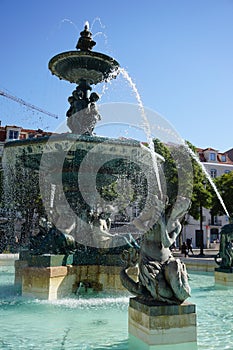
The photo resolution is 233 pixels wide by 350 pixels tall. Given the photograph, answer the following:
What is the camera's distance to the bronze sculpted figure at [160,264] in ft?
14.9

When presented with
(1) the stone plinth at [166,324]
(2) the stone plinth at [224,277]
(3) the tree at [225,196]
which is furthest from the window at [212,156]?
(1) the stone plinth at [166,324]

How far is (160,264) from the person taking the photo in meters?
4.94

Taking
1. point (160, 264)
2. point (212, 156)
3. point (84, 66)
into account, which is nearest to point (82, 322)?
point (160, 264)

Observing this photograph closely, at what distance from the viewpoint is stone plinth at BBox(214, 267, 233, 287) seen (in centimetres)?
1038

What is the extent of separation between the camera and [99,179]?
10.7m

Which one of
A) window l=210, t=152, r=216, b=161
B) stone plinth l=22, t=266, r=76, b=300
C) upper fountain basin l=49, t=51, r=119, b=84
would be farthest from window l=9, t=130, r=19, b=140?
stone plinth l=22, t=266, r=76, b=300

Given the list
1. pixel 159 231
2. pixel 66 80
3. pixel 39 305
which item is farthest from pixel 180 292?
pixel 66 80

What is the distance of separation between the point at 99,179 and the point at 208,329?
5744 millimetres

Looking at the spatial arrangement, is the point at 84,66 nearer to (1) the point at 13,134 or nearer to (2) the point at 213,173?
(1) the point at 13,134

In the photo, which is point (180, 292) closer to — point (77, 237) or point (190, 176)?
point (77, 237)

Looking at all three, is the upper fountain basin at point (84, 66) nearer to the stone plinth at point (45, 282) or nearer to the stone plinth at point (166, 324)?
the stone plinth at point (45, 282)

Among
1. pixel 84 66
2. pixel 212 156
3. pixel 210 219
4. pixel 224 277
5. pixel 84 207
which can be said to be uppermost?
pixel 212 156

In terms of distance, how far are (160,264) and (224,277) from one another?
6249mm

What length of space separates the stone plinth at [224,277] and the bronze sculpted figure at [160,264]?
5.60 metres
